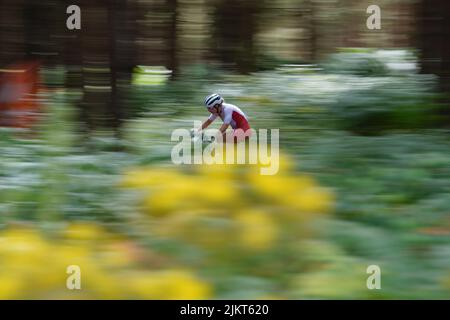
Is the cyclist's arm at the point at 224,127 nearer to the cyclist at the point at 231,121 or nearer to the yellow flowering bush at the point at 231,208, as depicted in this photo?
the cyclist at the point at 231,121

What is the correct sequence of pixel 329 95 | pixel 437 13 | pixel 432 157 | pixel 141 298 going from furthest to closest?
pixel 329 95 < pixel 437 13 < pixel 432 157 < pixel 141 298

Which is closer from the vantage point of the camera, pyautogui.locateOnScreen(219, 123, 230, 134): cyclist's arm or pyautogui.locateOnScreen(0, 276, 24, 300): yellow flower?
pyautogui.locateOnScreen(0, 276, 24, 300): yellow flower

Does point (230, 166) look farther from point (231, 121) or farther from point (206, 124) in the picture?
point (206, 124)

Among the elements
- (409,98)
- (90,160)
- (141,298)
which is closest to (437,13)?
(409,98)

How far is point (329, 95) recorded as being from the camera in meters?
7.52

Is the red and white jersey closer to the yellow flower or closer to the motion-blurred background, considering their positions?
the motion-blurred background

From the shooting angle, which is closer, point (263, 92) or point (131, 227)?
point (131, 227)

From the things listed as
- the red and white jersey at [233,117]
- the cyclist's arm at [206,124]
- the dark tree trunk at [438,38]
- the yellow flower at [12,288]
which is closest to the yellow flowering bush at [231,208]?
the yellow flower at [12,288]

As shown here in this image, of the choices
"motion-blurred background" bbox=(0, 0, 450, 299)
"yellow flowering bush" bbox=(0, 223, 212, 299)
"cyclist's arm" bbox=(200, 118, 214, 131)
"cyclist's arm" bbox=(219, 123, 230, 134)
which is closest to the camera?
"yellow flowering bush" bbox=(0, 223, 212, 299)

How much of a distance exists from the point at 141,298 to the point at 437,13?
4.28m

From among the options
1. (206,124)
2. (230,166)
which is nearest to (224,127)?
(206,124)

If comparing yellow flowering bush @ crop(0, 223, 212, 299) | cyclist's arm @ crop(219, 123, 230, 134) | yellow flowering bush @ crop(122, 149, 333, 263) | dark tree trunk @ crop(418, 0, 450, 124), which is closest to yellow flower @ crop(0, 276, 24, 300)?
yellow flowering bush @ crop(0, 223, 212, 299)

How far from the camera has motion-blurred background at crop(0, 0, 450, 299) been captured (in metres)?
4.30

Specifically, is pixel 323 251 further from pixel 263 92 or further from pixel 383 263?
pixel 263 92
